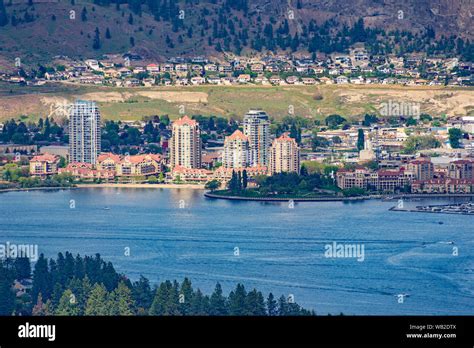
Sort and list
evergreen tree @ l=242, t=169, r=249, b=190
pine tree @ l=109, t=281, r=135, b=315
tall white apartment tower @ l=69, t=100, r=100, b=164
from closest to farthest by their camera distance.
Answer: pine tree @ l=109, t=281, r=135, b=315 → evergreen tree @ l=242, t=169, r=249, b=190 → tall white apartment tower @ l=69, t=100, r=100, b=164

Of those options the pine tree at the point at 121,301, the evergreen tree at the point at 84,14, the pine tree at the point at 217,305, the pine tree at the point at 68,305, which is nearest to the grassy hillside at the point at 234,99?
the evergreen tree at the point at 84,14

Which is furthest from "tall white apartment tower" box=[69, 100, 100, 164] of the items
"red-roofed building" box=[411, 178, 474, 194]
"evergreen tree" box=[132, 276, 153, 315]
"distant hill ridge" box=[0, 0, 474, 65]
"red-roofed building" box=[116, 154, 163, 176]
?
"evergreen tree" box=[132, 276, 153, 315]

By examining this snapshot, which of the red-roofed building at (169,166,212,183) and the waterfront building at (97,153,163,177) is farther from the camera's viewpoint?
the waterfront building at (97,153,163,177)

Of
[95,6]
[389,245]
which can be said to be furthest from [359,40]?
[389,245]

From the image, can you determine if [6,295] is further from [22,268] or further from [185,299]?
[22,268]

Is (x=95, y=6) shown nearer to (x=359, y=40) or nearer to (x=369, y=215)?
(x=359, y=40)

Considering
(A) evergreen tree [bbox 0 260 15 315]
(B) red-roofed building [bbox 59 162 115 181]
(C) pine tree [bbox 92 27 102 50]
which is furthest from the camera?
(C) pine tree [bbox 92 27 102 50]

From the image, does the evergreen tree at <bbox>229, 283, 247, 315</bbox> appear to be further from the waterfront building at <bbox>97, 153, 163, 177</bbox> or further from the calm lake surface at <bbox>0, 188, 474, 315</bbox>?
the waterfront building at <bbox>97, 153, 163, 177</bbox>
